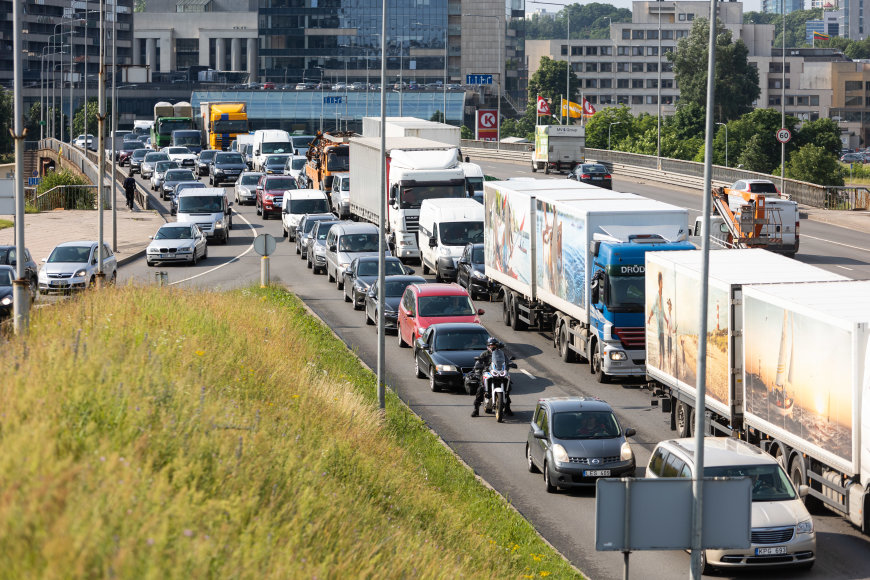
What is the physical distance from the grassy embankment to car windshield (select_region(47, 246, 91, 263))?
1653 centimetres

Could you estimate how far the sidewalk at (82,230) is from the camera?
49781mm

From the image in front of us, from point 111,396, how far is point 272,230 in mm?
44997

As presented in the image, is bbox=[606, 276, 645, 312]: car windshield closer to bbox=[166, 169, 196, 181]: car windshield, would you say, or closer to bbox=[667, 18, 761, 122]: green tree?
bbox=[166, 169, 196, 181]: car windshield

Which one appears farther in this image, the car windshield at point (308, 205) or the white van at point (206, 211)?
the car windshield at point (308, 205)

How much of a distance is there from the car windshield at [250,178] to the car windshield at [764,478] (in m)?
52.3

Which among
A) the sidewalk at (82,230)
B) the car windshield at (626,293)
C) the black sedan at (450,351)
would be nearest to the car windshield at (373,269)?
the black sedan at (450,351)

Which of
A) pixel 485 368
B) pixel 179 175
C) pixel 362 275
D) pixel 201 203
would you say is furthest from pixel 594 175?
pixel 485 368

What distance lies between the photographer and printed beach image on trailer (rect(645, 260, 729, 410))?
2175 centimetres

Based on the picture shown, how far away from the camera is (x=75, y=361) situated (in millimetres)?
13820

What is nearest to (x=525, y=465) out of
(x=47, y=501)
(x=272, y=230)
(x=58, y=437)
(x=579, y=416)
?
(x=579, y=416)

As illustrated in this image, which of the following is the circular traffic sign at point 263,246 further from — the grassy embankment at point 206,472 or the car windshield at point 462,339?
the grassy embankment at point 206,472

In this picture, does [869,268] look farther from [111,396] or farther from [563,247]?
[111,396]

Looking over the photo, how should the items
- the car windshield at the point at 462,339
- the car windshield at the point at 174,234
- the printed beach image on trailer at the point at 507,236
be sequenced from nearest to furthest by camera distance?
1. the car windshield at the point at 462,339
2. the printed beach image on trailer at the point at 507,236
3. the car windshield at the point at 174,234

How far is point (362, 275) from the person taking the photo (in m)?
38.5
